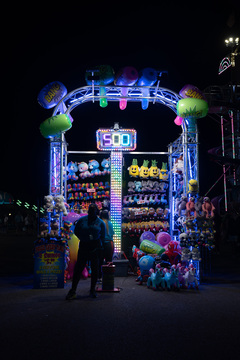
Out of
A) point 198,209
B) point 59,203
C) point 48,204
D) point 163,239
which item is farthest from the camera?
point 163,239

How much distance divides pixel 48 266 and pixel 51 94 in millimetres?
4531

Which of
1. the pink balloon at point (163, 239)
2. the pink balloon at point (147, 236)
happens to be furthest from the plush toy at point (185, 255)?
the pink balloon at point (147, 236)

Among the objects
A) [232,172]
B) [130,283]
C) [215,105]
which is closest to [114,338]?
[130,283]

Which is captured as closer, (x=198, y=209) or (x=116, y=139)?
(x=198, y=209)

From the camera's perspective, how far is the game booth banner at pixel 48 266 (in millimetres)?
8141

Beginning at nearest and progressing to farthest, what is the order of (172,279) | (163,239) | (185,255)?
1. (172,279)
2. (185,255)
3. (163,239)

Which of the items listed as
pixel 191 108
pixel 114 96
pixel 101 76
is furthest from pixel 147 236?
pixel 101 76

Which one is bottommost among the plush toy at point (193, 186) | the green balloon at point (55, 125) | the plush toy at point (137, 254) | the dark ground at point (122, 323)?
the dark ground at point (122, 323)

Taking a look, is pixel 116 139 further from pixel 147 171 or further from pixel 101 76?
pixel 101 76

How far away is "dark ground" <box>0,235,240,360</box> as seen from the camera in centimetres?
408

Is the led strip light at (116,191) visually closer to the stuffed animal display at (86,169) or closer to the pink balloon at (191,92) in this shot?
the stuffed animal display at (86,169)

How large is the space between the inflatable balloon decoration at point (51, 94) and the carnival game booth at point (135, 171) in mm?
26

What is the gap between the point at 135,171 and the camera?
472 inches

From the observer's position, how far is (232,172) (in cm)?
2333
